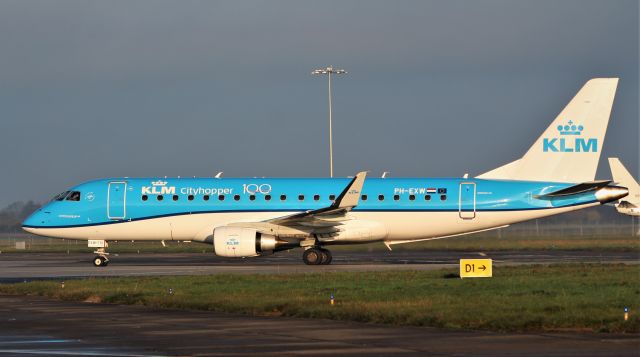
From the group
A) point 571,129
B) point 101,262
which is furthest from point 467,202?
point 101,262

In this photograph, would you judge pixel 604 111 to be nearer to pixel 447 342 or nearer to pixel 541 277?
pixel 541 277

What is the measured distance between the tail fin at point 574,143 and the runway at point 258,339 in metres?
22.6

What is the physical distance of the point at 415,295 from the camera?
24250 millimetres

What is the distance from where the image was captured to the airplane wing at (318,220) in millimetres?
38250

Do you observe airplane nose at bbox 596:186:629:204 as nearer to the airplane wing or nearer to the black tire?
the airplane wing

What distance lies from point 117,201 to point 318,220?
8.81m

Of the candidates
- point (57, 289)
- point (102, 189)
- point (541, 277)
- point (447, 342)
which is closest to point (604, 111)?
point (541, 277)

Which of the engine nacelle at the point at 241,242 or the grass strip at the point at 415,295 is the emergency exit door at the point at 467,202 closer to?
the grass strip at the point at 415,295

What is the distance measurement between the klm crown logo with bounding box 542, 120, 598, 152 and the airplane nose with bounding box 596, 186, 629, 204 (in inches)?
114

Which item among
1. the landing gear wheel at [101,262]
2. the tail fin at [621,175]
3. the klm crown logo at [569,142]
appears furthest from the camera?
the tail fin at [621,175]

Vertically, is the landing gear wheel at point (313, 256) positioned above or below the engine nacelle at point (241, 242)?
below

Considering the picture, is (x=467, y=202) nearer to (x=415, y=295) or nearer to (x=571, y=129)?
(x=571, y=129)

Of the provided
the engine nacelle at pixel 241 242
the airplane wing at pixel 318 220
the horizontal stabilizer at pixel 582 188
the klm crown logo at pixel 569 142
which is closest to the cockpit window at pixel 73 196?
the airplane wing at pixel 318 220

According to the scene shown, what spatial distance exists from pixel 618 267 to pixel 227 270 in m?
13.9
